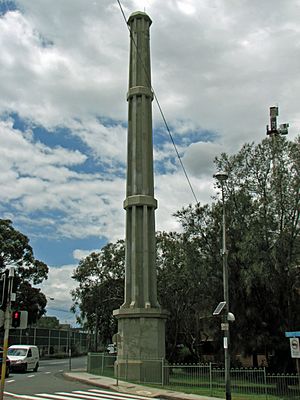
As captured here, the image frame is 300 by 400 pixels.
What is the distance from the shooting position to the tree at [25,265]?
47.6 m

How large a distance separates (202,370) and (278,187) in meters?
11.0

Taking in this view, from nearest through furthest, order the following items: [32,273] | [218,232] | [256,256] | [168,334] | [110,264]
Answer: [256,256], [218,232], [168,334], [110,264], [32,273]

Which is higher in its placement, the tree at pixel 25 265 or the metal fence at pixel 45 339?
the tree at pixel 25 265

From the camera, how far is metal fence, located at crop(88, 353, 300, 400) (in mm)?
21609

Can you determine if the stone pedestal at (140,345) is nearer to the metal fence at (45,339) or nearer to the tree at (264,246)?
the tree at (264,246)

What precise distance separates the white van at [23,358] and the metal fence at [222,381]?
885cm

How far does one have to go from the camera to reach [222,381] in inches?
952

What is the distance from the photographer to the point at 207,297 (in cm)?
3117

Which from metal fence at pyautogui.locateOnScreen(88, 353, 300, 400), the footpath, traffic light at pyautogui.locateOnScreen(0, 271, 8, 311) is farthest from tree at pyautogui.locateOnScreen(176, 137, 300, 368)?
traffic light at pyautogui.locateOnScreen(0, 271, 8, 311)

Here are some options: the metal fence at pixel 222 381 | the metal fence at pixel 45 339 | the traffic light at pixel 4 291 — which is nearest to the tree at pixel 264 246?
the metal fence at pixel 222 381

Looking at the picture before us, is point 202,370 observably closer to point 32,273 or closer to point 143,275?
point 143,275

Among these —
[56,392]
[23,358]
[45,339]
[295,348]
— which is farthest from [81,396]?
[45,339]

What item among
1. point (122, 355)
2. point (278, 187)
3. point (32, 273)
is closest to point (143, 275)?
point (122, 355)

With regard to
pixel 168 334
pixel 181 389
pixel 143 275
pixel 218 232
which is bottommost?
pixel 181 389
